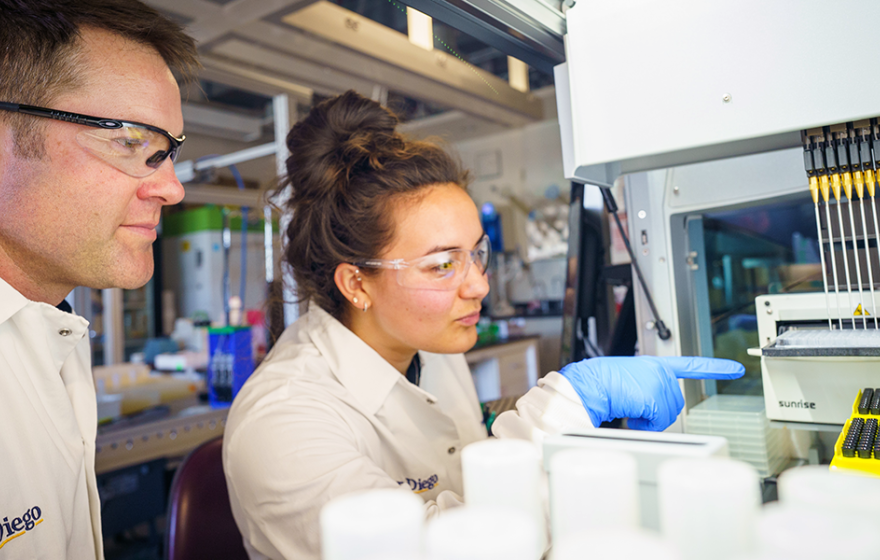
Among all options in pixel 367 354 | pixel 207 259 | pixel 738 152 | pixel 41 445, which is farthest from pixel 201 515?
pixel 207 259

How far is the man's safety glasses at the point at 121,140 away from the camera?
91 cm

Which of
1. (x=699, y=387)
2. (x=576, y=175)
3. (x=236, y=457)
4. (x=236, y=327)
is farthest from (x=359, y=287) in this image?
(x=236, y=327)

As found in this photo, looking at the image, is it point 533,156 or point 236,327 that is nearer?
point 236,327

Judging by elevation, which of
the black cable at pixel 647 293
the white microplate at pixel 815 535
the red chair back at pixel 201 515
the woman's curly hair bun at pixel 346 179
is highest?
the woman's curly hair bun at pixel 346 179

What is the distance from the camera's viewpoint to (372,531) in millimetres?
296

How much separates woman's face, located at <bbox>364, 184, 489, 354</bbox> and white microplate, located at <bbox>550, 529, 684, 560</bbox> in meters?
0.86

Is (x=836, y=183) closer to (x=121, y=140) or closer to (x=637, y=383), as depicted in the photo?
(x=637, y=383)

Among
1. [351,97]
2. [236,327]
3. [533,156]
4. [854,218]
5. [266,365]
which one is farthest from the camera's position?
[533,156]

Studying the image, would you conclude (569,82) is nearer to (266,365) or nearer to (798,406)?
(798,406)

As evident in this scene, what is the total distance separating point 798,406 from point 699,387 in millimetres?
285

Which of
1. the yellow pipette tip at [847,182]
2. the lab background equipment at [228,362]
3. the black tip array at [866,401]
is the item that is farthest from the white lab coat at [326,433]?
the lab background equipment at [228,362]

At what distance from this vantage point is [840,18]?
68 cm

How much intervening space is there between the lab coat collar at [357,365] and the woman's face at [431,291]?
72 mm

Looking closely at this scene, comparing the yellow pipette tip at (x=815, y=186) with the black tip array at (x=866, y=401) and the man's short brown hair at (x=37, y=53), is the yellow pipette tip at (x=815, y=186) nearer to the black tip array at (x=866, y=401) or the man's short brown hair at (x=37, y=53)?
the black tip array at (x=866, y=401)
